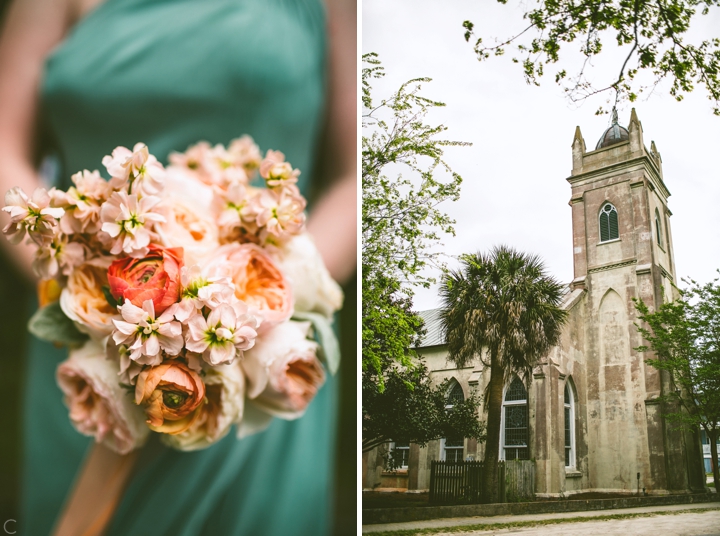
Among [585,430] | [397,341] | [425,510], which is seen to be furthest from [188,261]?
[585,430]

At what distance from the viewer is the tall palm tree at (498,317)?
2.14 meters

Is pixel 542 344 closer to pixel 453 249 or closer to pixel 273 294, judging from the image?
pixel 453 249

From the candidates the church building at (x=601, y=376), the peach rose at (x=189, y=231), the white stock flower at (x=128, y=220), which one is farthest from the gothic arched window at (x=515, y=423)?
the white stock flower at (x=128, y=220)

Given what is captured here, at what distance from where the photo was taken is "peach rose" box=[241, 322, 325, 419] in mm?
1751

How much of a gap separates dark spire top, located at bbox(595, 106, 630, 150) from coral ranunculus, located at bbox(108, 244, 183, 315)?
5.09ft

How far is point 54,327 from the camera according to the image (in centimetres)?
181

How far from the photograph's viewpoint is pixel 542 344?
2125 mm

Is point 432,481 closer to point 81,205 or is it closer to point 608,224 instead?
point 608,224

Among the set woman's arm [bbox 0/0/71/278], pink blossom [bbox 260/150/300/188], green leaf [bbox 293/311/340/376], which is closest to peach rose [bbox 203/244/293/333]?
green leaf [bbox 293/311/340/376]

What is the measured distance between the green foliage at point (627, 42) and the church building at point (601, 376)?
162 mm

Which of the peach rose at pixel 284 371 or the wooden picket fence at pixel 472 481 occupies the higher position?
the peach rose at pixel 284 371

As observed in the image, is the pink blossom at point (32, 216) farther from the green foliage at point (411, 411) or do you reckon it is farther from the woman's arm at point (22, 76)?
the green foliage at point (411, 411)

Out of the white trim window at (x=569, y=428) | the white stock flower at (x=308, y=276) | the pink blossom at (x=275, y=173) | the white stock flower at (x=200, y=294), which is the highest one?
the pink blossom at (x=275, y=173)

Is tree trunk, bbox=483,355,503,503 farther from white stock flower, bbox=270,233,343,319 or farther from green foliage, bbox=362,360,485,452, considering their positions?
white stock flower, bbox=270,233,343,319
